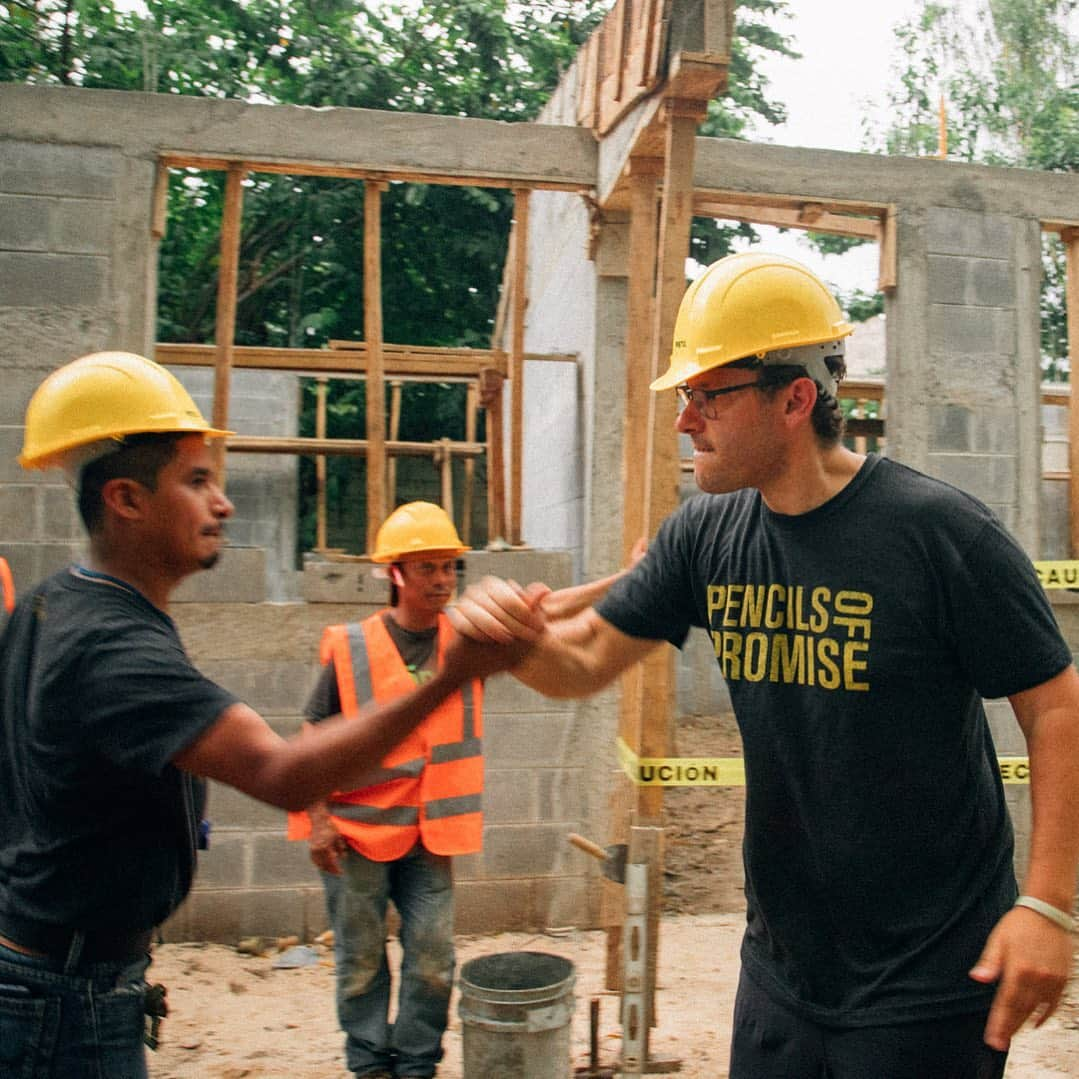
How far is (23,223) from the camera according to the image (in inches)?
193

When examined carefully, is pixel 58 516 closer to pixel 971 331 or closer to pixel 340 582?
pixel 340 582

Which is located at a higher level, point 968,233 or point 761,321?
point 968,233

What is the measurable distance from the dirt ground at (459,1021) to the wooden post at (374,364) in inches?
81.7

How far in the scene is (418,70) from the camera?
14.1m

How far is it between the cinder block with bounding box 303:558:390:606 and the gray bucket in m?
2.12

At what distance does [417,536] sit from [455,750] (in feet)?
2.66

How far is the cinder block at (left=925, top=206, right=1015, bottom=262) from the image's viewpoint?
574 cm

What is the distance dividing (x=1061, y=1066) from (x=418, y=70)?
527 inches

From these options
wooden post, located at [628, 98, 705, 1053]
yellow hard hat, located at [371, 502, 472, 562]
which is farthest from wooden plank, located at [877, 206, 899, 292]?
yellow hard hat, located at [371, 502, 472, 562]

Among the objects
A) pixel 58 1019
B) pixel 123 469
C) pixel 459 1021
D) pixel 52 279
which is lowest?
pixel 459 1021

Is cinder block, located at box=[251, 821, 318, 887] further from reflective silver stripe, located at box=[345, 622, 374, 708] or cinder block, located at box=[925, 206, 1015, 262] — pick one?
cinder block, located at box=[925, 206, 1015, 262]

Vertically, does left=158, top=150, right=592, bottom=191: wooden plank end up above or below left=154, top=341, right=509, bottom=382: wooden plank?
above

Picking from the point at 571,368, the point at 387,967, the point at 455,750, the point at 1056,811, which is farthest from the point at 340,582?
the point at 1056,811

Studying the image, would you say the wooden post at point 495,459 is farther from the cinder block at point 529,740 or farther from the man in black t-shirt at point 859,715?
the man in black t-shirt at point 859,715
